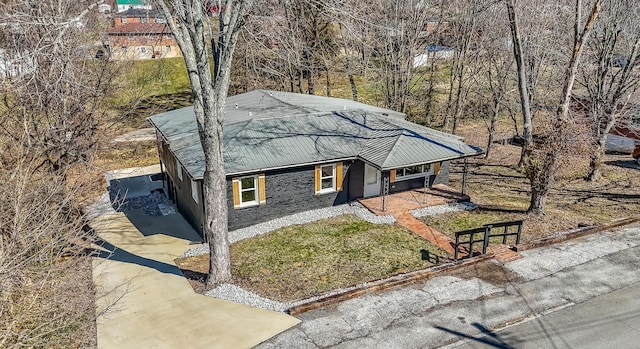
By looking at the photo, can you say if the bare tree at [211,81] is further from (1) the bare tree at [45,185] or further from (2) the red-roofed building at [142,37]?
(1) the bare tree at [45,185]

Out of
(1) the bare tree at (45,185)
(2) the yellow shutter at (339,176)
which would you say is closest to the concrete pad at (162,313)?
(1) the bare tree at (45,185)

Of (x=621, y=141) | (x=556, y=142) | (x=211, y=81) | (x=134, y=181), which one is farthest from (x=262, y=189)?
(x=621, y=141)

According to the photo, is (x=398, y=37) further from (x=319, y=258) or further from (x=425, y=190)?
(x=319, y=258)

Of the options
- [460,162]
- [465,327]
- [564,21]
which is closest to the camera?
[465,327]

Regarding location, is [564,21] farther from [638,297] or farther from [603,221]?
[638,297]

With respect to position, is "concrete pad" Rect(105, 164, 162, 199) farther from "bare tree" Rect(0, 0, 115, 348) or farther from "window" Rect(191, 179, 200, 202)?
"window" Rect(191, 179, 200, 202)

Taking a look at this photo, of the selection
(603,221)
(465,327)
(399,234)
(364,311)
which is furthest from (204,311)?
(603,221)

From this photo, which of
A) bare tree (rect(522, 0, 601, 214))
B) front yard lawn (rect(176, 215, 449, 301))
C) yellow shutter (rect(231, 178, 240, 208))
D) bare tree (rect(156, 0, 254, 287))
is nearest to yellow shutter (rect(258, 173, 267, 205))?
yellow shutter (rect(231, 178, 240, 208))
